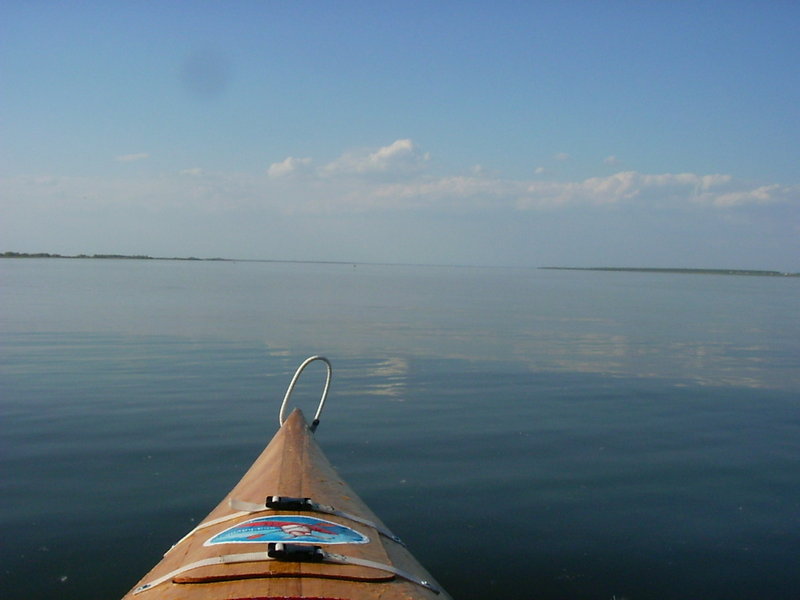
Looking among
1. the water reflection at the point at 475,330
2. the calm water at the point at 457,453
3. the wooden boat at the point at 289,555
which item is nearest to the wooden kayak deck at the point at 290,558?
the wooden boat at the point at 289,555

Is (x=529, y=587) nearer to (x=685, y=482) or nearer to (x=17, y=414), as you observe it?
(x=685, y=482)

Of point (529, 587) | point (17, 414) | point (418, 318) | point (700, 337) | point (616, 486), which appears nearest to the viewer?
point (529, 587)

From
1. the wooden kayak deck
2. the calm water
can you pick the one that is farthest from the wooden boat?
the calm water

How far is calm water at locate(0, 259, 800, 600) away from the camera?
6691 mm

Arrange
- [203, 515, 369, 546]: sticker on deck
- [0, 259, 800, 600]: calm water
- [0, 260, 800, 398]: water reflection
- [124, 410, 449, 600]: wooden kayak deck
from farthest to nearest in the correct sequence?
[0, 260, 800, 398]: water reflection → [0, 259, 800, 600]: calm water → [203, 515, 369, 546]: sticker on deck → [124, 410, 449, 600]: wooden kayak deck

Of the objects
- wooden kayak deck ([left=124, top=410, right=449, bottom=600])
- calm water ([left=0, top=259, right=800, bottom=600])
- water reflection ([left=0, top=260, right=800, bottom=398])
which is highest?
wooden kayak deck ([left=124, top=410, right=449, bottom=600])

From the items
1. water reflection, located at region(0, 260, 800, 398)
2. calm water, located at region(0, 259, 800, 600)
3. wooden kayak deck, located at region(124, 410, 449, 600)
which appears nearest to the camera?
wooden kayak deck, located at region(124, 410, 449, 600)

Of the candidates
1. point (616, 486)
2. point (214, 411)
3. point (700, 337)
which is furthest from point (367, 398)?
point (700, 337)

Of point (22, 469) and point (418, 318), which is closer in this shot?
point (22, 469)

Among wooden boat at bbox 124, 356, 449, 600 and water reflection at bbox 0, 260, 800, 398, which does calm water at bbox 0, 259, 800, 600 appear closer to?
water reflection at bbox 0, 260, 800, 398

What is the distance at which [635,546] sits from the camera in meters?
7.16

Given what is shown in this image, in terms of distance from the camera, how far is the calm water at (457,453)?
6.69 metres

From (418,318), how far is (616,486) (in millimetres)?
21989

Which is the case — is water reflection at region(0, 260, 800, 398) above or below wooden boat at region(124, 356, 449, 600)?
below
